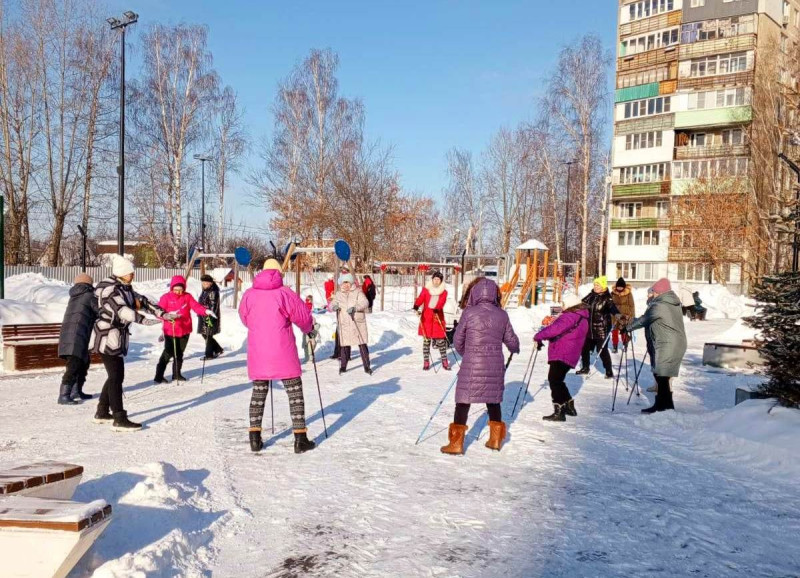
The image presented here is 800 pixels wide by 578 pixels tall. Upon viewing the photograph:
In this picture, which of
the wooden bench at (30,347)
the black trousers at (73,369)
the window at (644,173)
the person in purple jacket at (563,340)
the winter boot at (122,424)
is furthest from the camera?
the window at (644,173)

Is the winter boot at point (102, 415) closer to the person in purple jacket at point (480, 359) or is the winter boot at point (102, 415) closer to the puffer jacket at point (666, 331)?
the person in purple jacket at point (480, 359)

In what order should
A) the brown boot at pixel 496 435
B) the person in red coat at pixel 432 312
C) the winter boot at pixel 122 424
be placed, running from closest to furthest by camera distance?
the brown boot at pixel 496 435 < the winter boot at pixel 122 424 < the person in red coat at pixel 432 312

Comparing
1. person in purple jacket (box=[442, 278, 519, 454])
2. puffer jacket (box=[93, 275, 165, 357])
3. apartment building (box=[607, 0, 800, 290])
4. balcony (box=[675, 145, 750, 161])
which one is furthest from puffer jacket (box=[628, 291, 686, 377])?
balcony (box=[675, 145, 750, 161])

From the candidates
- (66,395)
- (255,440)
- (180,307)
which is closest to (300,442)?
(255,440)

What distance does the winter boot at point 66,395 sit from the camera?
26.0 ft

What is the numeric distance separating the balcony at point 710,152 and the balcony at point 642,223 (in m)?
4.50

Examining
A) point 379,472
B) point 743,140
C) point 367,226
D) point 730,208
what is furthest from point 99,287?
point 743,140

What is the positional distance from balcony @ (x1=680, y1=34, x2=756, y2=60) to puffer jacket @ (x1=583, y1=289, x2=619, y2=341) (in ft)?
134

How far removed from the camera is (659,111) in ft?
152

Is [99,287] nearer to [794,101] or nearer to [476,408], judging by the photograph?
[476,408]

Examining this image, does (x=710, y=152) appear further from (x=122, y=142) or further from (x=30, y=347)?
(x=30, y=347)

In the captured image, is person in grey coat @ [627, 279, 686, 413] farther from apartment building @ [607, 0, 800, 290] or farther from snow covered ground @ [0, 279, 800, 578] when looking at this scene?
apartment building @ [607, 0, 800, 290]


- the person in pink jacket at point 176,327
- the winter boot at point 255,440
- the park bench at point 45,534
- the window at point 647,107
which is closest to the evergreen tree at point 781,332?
the winter boot at point 255,440

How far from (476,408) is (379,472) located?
3.06m
